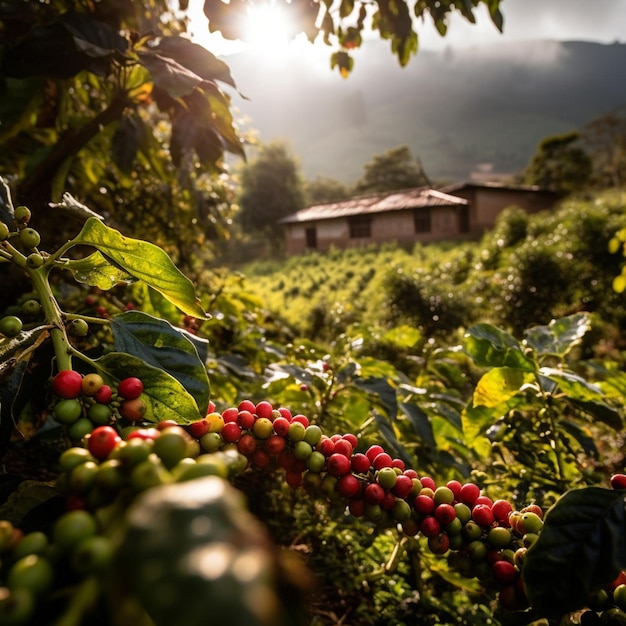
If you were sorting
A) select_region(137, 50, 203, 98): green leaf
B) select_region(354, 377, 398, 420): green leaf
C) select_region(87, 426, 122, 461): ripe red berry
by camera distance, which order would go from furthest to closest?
select_region(137, 50, 203, 98): green leaf
select_region(354, 377, 398, 420): green leaf
select_region(87, 426, 122, 461): ripe red berry

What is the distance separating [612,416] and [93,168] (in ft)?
8.63

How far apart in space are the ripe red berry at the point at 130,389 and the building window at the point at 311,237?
2479 centimetres

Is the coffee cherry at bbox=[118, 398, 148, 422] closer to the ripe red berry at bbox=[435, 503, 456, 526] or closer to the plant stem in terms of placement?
the plant stem

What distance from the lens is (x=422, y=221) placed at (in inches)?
875

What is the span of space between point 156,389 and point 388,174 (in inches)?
1775

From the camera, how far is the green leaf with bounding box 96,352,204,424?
0.62 meters

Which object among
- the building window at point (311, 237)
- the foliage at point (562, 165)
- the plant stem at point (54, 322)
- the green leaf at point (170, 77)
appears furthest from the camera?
the foliage at point (562, 165)

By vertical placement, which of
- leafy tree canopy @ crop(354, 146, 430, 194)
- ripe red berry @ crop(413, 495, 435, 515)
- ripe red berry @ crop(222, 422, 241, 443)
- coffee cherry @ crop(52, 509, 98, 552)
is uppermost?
leafy tree canopy @ crop(354, 146, 430, 194)

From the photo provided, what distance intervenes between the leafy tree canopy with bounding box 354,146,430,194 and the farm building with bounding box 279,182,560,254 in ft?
59.5

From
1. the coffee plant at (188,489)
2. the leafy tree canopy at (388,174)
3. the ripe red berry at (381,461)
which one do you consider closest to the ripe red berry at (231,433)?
the coffee plant at (188,489)

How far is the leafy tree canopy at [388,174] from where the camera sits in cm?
4228

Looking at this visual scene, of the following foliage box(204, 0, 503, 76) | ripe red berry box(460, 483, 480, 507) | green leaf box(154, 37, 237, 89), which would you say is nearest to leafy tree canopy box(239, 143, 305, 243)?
foliage box(204, 0, 503, 76)

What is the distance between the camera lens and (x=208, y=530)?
0.70 ft

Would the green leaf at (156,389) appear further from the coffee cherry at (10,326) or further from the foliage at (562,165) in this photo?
the foliage at (562,165)
